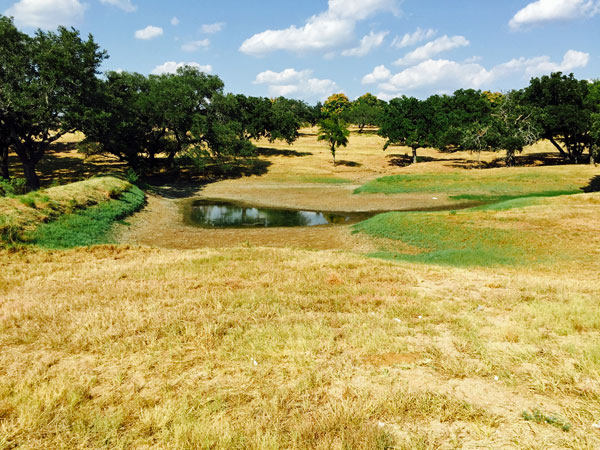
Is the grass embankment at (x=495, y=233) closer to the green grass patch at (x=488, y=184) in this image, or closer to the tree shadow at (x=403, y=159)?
the green grass patch at (x=488, y=184)

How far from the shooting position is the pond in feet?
117

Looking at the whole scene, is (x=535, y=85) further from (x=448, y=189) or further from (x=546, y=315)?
(x=546, y=315)

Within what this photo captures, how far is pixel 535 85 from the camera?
61.8 metres

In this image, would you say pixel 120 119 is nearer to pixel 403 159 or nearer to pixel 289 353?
pixel 289 353

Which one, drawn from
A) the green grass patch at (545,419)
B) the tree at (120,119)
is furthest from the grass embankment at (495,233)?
the tree at (120,119)

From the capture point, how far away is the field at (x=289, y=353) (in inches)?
203

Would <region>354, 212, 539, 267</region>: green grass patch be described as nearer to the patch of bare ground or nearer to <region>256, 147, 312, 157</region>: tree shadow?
the patch of bare ground

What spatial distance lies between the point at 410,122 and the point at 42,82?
2344 inches

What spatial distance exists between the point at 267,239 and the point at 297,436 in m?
23.8

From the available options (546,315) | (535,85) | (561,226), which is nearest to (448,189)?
(561,226)

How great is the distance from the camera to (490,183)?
164 ft

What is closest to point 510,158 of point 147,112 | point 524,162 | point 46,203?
point 524,162

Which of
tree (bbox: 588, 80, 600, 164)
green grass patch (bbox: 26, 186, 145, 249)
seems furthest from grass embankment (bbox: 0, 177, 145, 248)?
tree (bbox: 588, 80, 600, 164)

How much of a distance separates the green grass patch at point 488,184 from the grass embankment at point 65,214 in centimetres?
3210
